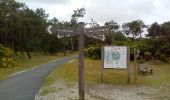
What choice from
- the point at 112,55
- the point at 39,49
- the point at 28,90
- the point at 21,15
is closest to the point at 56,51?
the point at 39,49

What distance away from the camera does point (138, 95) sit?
665 inches

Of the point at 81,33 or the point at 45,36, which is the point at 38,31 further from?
the point at 81,33

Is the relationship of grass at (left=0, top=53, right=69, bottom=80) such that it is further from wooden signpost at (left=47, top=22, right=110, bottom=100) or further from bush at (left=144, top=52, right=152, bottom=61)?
wooden signpost at (left=47, top=22, right=110, bottom=100)

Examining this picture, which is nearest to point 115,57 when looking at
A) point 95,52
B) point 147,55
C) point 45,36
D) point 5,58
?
point 5,58

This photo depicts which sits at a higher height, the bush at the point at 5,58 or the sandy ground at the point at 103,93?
the bush at the point at 5,58

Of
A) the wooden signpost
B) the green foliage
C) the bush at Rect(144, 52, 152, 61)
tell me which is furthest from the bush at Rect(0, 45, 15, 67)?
the wooden signpost

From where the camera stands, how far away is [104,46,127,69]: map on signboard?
23.4 metres

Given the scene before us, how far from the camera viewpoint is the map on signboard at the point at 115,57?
76.9 ft

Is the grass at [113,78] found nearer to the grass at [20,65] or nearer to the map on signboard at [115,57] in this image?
the map on signboard at [115,57]

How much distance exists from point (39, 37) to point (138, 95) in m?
68.0

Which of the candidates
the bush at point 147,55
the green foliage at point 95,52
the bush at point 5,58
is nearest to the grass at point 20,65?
the bush at point 5,58

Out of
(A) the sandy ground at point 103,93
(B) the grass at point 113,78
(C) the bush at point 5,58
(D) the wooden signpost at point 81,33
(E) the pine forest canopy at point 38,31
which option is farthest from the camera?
(E) the pine forest canopy at point 38,31

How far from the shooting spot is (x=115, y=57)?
77.5ft

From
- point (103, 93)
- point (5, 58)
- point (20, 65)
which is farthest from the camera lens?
point (20, 65)
